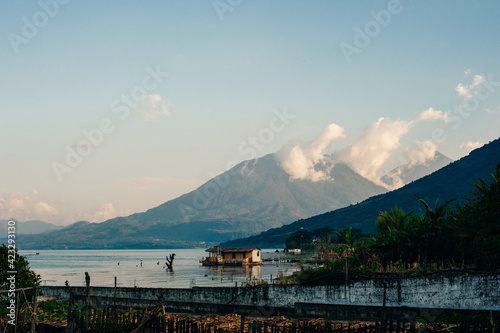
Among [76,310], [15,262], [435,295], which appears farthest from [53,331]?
[435,295]

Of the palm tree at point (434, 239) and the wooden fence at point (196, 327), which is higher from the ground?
the palm tree at point (434, 239)

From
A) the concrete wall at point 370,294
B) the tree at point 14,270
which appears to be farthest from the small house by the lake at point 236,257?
the tree at point 14,270

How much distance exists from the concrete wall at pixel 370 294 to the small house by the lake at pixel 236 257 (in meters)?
76.4

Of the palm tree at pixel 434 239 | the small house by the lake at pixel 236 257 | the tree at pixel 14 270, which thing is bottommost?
the small house by the lake at pixel 236 257

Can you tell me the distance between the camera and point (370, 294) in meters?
22.7

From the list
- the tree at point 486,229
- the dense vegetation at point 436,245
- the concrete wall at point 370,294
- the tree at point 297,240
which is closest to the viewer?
the concrete wall at point 370,294

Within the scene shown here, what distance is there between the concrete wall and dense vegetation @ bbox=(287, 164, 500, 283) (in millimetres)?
984

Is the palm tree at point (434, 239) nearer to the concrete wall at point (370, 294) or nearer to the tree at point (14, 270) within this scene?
the concrete wall at point (370, 294)

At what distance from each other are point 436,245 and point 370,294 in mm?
6907

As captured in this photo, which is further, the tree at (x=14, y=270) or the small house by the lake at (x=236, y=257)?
the small house by the lake at (x=236, y=257)

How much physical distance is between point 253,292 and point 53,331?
10.2 meters

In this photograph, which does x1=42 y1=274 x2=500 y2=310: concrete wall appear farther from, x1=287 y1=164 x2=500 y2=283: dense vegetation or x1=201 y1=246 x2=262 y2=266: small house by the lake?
x1=201 y1=246 x2=262 y2=266: small house by the lake

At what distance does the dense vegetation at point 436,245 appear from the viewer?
72.7ft

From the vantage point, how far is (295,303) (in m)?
24.3
